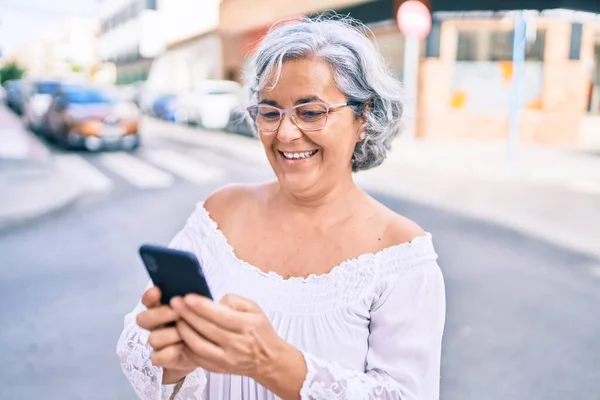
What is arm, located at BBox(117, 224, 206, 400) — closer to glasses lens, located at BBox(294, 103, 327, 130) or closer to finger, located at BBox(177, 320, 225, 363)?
finger, located at BBox(177, 320, 225, 363)

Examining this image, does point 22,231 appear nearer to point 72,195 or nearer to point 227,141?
point 72,195

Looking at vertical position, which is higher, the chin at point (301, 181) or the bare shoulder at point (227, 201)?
the chin at point (301, 181)

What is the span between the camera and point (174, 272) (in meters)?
1.10

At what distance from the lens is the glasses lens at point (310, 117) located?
4.90 ft

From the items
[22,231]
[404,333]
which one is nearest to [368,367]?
[404,333]

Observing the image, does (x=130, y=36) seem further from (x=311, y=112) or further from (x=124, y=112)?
(x=311, y=112)

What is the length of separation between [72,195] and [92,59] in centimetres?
7680

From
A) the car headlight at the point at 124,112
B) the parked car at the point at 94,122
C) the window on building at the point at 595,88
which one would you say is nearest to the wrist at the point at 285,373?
the parked car at the point at 94,122

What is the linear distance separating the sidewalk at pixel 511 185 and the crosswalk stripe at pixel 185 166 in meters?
2.61

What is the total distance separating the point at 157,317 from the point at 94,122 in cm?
1311

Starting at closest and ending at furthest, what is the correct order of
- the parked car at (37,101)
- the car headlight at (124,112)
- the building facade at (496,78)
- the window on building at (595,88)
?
1. the car headlight at (124,112)
2. the building facade at (496,78)
3. the parked car at (37,101)
4. the window on building at (595,88)

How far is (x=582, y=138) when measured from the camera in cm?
1716

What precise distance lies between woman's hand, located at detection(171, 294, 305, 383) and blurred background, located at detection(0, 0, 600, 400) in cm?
99

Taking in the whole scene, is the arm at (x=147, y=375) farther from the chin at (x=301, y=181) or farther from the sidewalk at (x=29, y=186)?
the sidewalk at (x=29, y=186)
